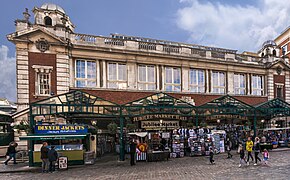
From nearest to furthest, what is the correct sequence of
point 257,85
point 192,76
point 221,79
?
1. point 192,76
2. point 221,79
3. point 257,85

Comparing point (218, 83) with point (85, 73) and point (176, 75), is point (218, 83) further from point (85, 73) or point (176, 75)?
point (85, 73)

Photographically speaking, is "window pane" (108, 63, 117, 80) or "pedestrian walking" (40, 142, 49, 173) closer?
"pedestrian walking" (40, 142, 49, 173)

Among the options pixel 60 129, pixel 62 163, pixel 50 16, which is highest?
pixel 50 16

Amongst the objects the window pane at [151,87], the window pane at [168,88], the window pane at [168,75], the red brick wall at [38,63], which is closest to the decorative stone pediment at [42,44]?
the red brick wall at [38,63]

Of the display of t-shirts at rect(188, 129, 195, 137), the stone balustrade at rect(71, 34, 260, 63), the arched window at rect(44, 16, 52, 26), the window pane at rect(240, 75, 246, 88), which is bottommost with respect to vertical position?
the display of t-shirts at rect(188, 129, 195, 137)

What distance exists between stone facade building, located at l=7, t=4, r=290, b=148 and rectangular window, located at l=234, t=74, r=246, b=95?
11 cm

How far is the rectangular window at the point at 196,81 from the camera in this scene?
22828mm

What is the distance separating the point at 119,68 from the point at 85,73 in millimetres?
3146

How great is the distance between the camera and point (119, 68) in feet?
67.6

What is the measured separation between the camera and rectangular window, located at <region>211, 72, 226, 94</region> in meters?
23.8

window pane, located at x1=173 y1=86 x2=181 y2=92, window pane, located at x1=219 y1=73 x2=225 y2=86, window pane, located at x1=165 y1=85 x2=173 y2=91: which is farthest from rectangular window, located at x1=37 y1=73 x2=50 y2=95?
window pane, located at x1=219 y1=73 x2=225 y2=86

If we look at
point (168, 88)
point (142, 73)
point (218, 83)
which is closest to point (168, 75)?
point (168, 88)

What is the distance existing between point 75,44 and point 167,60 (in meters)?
8.82

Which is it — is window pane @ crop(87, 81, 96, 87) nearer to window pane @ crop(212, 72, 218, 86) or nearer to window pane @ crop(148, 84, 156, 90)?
window pane @ crop(148, 84, 156, 90)
